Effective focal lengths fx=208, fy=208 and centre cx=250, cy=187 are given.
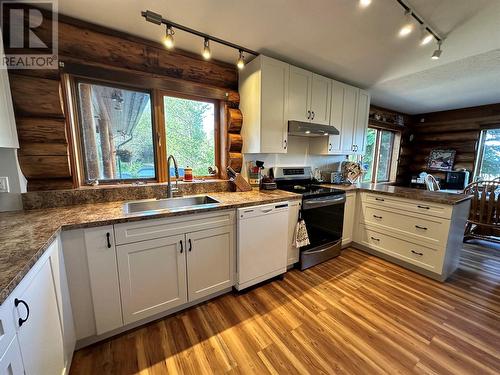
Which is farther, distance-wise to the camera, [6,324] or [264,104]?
[264,104]

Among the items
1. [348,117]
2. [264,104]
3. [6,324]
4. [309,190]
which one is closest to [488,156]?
[348,117]

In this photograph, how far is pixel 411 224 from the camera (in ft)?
7.88

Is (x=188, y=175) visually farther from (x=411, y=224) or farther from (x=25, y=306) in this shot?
(x=411, y=224)

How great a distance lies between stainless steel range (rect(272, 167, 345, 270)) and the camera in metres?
2.35

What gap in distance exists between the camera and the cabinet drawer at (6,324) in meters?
0.65

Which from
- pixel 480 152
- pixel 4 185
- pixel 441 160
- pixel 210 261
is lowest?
pixel 210 261

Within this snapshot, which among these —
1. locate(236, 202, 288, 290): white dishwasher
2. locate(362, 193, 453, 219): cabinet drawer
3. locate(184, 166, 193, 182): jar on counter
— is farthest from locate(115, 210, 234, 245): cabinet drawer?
locate(362, 193, 453, 219): cabinet drawer

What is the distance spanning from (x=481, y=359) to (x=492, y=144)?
4.71 metres

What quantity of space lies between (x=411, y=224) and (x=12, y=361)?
125 inches

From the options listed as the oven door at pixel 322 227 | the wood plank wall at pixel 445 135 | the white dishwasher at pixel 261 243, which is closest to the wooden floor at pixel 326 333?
the white dishwasher at pixel 261 243

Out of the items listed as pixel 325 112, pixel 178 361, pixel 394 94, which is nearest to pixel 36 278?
pixel 178 361

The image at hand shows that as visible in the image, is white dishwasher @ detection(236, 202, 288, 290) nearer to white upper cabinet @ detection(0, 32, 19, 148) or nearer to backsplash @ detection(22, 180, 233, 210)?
backsplash @ detection(22, 180, 233, 210)

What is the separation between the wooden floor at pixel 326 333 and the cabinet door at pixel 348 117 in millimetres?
1916

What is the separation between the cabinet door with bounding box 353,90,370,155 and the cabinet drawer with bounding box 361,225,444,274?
1348 millimetres
